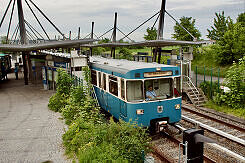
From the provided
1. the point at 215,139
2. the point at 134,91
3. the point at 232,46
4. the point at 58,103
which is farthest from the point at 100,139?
the point at 232,46

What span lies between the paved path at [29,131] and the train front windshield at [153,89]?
3321 mm

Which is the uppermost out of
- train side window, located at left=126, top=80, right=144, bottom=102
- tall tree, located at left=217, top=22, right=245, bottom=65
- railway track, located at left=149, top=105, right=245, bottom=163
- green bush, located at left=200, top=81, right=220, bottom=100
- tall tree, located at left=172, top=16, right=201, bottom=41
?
tall tree, located at left=172, top=16, right=201, bottom=41

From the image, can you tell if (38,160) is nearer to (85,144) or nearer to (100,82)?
(85,144)

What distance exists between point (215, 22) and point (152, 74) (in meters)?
35.6

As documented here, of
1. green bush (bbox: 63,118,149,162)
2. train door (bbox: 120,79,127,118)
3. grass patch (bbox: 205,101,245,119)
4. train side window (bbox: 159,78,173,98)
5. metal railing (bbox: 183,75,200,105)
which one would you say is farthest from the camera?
metal railing (bbox: 183,75,200,105)

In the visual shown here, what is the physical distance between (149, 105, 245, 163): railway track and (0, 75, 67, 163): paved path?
3.65m

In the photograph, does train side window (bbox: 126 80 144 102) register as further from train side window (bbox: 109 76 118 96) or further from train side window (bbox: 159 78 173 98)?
train side window (bbox: 109 76 118 96)

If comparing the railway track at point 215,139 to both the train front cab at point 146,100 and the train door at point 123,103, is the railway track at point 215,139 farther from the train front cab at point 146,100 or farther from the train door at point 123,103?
the train door at point 123,103

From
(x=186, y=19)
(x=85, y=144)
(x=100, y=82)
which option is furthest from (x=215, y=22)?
(x=85, y=144)

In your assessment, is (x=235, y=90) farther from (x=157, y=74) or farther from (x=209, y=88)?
(x=157, y=74)

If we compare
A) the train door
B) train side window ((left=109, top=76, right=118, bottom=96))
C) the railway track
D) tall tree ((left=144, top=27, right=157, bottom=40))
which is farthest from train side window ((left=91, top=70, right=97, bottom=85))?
tall tree ((left=144, top=27, right=157, bottom=40))

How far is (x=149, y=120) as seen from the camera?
→ 9516 millimetres

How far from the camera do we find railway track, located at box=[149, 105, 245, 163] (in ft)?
27.2

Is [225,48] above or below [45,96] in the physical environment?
above
